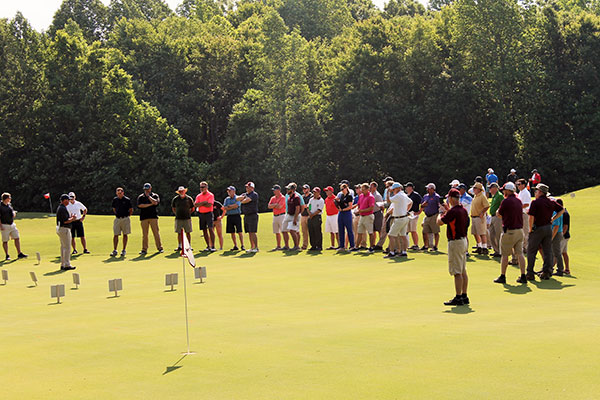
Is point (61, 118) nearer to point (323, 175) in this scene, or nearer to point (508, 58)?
point (323, 175)

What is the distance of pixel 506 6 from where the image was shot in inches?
A: 2603

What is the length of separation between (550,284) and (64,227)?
47.3ft

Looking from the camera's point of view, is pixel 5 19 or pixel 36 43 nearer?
pixel 36 43

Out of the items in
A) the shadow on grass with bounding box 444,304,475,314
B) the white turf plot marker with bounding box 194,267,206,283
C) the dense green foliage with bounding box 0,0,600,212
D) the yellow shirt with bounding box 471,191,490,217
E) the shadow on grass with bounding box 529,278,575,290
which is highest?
the dense green foliage with bounding box 0,0,600,212

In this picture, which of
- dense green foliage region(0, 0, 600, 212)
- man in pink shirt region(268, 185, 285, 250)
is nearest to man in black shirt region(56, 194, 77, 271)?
man in pink shirt region(268, 185, 285, 250)

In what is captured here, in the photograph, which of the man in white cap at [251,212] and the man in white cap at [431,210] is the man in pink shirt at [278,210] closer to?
the man in white cap at [251,212]

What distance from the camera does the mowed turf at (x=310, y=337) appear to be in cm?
868

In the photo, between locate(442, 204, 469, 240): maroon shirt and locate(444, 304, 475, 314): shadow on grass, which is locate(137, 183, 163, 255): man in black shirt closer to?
locate(442, 204, 469, 240): maroon shirt

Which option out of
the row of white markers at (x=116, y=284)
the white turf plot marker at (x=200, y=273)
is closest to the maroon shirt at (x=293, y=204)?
the row of white markers at (x=116, y=284)

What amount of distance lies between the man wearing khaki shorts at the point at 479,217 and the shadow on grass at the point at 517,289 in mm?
4478

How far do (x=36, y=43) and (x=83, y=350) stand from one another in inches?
2448

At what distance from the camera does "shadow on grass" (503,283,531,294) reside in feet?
53.4

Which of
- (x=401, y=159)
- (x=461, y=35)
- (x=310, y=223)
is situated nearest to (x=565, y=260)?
(x=310, y=223)

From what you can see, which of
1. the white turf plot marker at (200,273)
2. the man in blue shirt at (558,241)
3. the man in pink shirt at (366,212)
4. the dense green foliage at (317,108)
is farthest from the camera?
the dense green foliage at (317,108)
